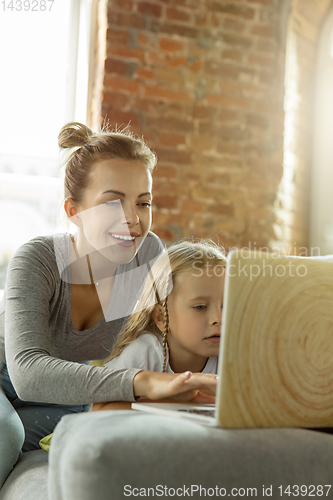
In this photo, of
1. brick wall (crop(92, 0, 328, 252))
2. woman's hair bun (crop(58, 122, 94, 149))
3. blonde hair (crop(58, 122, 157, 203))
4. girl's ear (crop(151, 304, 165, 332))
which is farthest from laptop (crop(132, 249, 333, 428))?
brick wall (crop(92, 0, 328, 252))

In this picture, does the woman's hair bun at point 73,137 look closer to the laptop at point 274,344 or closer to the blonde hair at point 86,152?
the blonde hair at point 86,152

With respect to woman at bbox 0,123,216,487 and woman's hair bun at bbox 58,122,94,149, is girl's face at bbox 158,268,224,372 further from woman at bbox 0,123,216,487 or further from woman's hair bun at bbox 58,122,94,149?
woman's hair bun at bbox 58,122,94,149

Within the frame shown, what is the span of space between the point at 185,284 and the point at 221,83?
162 cm

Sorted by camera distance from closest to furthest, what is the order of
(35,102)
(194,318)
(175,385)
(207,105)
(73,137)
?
(175,385) → (194,318) → (73,137) → (207,105) → (35,102)

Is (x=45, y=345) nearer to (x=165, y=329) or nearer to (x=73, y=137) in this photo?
(x=165, y=329)

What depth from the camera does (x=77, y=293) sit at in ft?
4.26

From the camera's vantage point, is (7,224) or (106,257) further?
(7,224)

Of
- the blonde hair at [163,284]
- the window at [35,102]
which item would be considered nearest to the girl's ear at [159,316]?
the blonde hair at [163,284]

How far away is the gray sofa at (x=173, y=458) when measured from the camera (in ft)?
1.59

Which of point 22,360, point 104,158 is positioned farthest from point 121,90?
point 22,360

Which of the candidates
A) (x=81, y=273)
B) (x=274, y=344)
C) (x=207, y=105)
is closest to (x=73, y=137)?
(x=81, y=273)

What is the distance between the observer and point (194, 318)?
46.6 inches

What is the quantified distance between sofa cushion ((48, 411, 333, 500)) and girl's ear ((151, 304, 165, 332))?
665 millimetres

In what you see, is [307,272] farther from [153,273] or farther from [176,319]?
[153,273]
